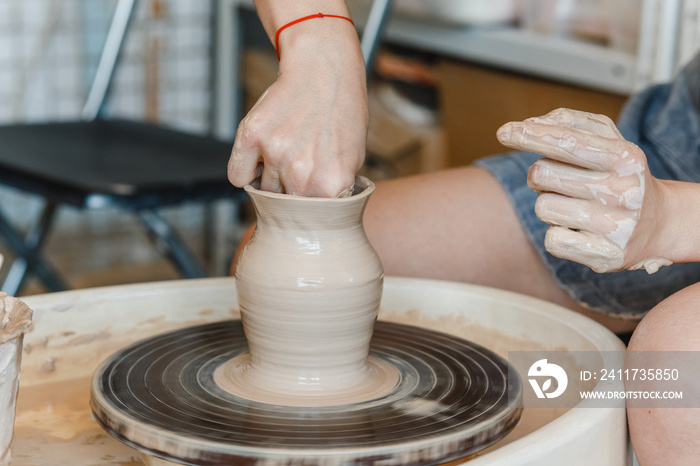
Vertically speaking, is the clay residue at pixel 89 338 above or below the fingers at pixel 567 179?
below

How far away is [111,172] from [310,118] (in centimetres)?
87

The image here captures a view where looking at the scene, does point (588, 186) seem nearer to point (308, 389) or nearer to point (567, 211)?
point (567, 211)

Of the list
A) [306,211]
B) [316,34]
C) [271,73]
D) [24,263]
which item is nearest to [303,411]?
[306,211]

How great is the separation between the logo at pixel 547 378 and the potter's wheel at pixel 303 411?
0.07 metres

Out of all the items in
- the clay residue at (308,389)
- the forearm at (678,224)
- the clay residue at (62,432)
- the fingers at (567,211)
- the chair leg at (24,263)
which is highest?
the fingers at (567,211)

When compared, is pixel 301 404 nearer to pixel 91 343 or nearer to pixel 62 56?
pixel 91 343

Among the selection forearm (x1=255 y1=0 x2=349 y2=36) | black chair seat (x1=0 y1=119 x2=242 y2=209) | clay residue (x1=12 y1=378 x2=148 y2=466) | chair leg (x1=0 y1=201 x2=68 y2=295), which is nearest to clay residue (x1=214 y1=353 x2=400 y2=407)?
clay residue (x1=12 y1=378 x2=148 y2=466)

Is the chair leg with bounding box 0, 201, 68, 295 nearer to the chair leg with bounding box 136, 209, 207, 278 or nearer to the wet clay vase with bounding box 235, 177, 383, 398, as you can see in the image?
the chair leg with bounding box 136, 209, 207, 278

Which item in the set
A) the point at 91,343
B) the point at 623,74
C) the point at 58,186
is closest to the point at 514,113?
the point at 623,74

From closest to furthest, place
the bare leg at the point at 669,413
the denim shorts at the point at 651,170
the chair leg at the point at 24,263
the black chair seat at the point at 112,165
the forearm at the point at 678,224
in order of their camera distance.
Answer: the bare leg at the point at 669,413 < the forearm at the point at 678,224 < the denim shorts at the point at 651,170 < the black chair seat at the point at 112,165 < the chair leg at the point at 24,263

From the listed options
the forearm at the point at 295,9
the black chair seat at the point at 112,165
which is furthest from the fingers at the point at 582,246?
the black chair seat at the point at 112,165

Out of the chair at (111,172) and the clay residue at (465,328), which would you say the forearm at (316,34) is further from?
the chair at (111,172)

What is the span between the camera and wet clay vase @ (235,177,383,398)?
29.6 inches

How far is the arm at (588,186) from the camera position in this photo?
2.31 feet
